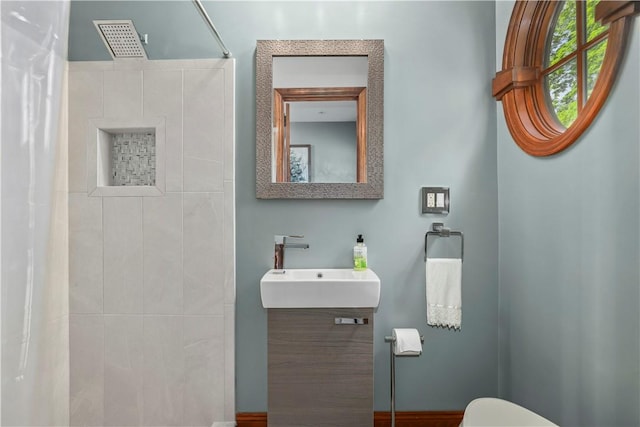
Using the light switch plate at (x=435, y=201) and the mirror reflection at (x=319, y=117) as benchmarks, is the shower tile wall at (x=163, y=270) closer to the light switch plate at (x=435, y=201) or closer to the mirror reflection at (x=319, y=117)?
the mirror reflection at (x=319, y=117)

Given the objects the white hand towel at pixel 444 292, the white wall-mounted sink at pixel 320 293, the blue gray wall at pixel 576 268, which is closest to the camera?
the blue gray wall at pixel 576 268

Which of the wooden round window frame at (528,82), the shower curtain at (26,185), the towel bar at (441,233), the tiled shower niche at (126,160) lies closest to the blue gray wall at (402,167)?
the towel bar at (441,233)

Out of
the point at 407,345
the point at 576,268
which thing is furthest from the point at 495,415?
the point at 576,268

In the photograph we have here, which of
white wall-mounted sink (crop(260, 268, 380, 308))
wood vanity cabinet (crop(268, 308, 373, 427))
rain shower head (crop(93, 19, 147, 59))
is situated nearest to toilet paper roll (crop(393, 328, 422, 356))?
wood vanity cabinet (crop(268, 308, 373, 427))

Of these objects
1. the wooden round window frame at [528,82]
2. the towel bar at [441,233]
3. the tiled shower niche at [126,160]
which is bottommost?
the towel bar at [441,233]

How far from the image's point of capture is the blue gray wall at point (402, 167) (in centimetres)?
186

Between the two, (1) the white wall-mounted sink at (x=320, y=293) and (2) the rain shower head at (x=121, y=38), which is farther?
(2) the rain shower head at (x=121, y=38)

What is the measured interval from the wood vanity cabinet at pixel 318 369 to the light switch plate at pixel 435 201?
642mm

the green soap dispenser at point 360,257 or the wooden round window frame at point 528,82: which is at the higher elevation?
the wooden round window frame at point 528,82

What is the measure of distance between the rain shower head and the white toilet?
7.30 feet

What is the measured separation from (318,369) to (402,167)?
42.5 inches

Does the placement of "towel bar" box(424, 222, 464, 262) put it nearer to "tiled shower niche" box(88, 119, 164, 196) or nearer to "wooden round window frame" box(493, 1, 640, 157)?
"wooden round window frame" box(493, 1, 640, 157)

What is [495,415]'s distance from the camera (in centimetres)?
141

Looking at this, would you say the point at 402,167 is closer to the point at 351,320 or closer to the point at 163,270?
the point at 351,320
